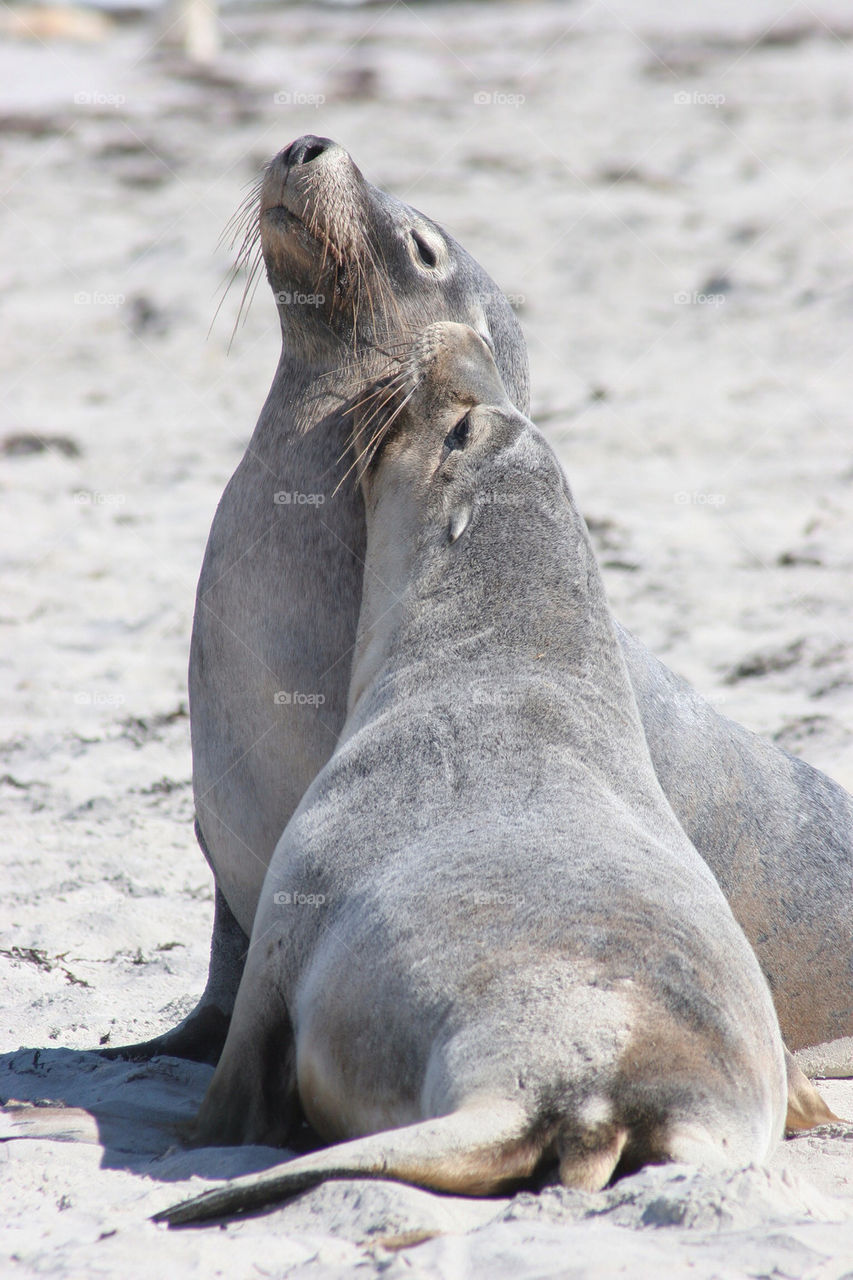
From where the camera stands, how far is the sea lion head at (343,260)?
3850 millimetres

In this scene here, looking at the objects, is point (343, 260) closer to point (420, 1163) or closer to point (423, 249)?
point (423, 249)

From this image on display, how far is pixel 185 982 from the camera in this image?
13.5 feet

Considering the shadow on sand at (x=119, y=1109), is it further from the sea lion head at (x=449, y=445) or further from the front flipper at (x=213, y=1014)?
the sea lion head at (x=449, y=445)

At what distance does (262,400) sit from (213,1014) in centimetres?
607

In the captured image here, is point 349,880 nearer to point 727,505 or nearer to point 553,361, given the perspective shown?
point 727,505

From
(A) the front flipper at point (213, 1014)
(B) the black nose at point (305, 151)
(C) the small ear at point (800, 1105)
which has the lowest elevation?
(A) the front flipper at point (213, 1014)

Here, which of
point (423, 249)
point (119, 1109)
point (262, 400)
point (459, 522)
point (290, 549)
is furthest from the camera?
point (262, 400)

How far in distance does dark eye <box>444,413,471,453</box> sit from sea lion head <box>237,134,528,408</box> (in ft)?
1.77

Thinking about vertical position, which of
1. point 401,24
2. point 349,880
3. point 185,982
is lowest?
point 185,982

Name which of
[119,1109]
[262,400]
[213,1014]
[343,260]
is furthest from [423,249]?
[262,400]

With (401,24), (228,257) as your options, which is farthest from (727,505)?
(401,24)

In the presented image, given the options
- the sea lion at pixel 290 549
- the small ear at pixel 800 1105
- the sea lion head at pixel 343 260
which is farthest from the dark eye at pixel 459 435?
the small ear at pixel 800 1105

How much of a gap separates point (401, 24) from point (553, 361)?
10612mm

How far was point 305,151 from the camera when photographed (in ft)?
12.7
